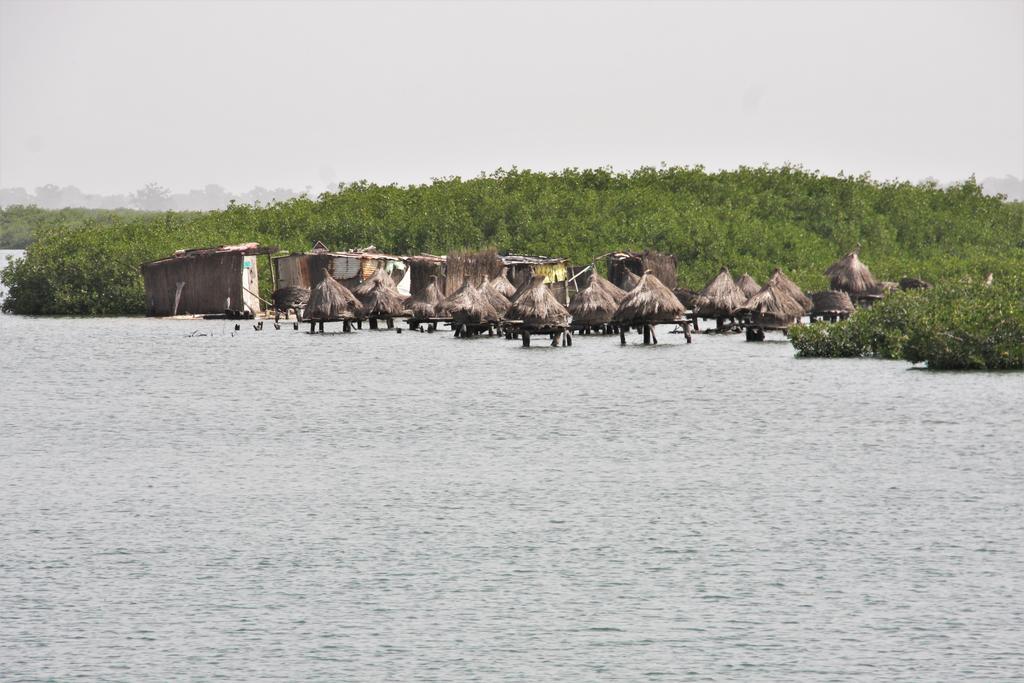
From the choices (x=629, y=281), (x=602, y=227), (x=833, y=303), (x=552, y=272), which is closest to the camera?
(x=833, y=303)

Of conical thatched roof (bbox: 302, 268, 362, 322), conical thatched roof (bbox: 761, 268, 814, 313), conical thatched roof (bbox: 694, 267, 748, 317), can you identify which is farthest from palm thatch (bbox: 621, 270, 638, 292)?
conical thatched roof (bbox: 302, 268, 362, 322)

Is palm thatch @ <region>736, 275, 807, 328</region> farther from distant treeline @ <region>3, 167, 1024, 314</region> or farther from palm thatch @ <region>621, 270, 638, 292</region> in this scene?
distant treeline @ <region>3, 167, 1024, 314</region>

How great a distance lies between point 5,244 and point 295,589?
181281 mm

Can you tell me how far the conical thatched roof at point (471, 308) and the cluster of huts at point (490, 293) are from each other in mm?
45

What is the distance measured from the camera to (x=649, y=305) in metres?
60.2

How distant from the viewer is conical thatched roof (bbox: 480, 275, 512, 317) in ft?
222

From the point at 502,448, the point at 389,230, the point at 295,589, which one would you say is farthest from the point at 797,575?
the point at 389,230

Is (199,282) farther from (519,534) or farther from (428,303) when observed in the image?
(519,534)

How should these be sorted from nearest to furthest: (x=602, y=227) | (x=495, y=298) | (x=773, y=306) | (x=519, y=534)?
(x=519, y=534) → (x=773, y=306) → (x=495, y=298) → (x=602, y=227)

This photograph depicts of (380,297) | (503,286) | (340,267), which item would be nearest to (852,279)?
(503,286)

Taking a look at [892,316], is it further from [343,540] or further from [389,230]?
[389,230]

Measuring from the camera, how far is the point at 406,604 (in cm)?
1775

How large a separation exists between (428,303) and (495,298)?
23.8 ft

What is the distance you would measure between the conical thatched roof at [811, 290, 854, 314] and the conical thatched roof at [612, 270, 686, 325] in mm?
14958
